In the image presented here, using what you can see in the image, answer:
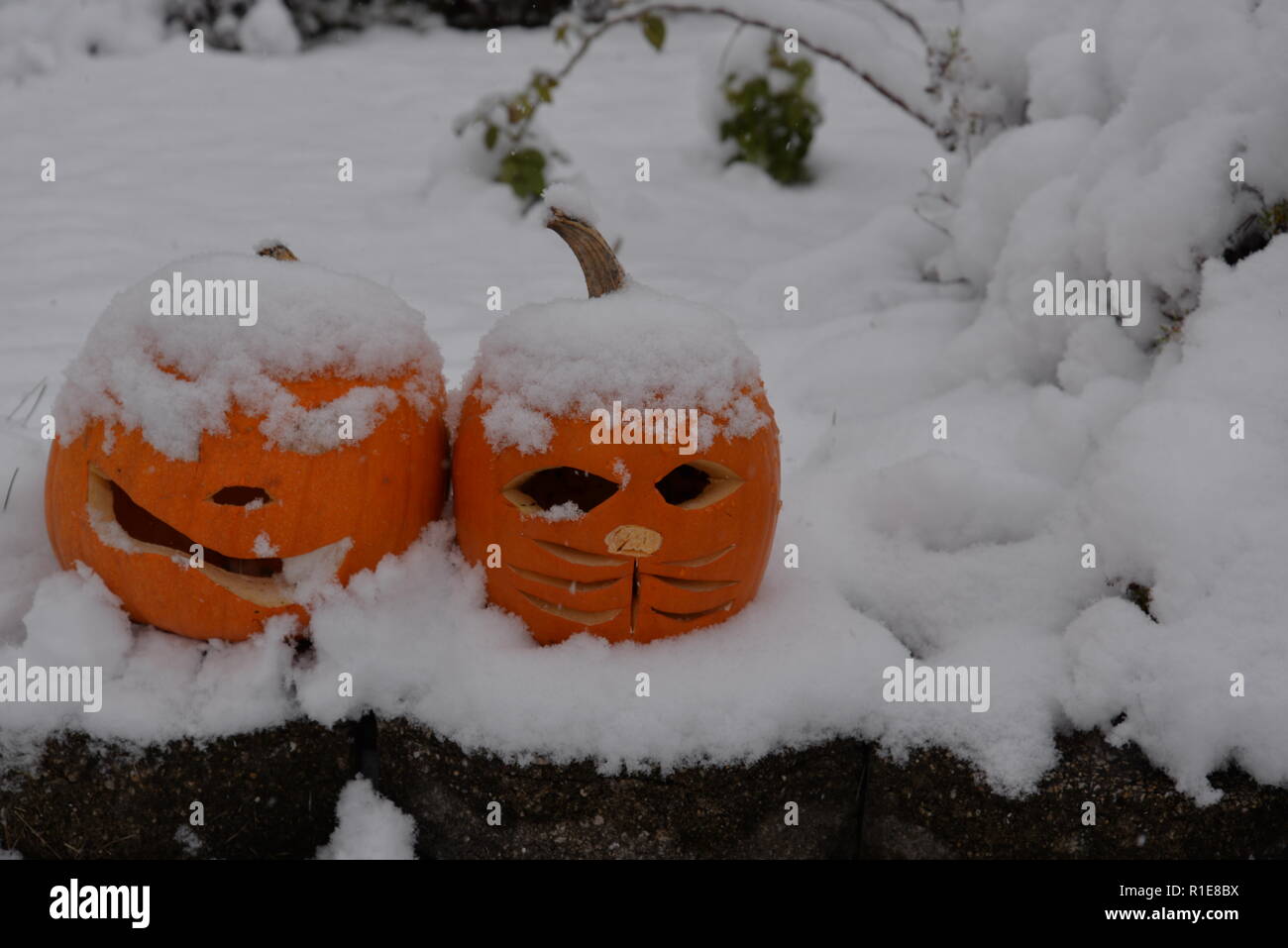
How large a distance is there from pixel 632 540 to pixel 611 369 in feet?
0.87

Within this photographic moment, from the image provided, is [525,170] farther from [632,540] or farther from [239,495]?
[632,540]

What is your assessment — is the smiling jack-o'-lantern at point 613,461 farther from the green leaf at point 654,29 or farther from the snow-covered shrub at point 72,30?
the snow-covered shrub at point 72,30

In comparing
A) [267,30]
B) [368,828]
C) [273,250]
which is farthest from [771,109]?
[368,828]

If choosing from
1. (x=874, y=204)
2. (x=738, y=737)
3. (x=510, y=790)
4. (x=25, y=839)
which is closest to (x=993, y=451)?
(x=738, y=737)

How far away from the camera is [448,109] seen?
612 cm

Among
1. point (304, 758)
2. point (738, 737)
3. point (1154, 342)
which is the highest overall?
point (1154, 342)

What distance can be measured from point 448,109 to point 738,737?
525 cm

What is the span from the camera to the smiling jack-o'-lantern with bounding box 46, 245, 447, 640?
5.32 ft

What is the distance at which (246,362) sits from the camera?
162 centimetres

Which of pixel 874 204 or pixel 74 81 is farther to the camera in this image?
pixel 74 81

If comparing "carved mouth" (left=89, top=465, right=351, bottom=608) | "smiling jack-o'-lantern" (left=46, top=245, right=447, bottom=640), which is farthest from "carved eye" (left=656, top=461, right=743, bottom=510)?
"carved mouth" (left=89, top=465, right=351, bottom=608)

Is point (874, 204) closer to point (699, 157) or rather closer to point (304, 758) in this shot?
point (699, 157)

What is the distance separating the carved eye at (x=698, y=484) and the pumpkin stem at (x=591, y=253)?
332 millimetres

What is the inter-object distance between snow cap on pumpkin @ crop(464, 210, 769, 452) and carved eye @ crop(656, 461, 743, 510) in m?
0.07
